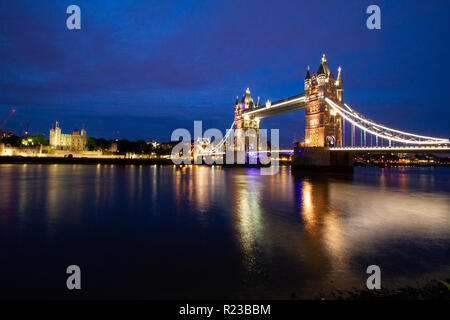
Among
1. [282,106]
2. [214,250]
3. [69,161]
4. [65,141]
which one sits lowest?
[214,250]

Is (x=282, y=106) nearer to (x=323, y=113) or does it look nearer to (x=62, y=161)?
(x=323, y=113)

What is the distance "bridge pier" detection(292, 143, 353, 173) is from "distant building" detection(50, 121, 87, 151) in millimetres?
76607

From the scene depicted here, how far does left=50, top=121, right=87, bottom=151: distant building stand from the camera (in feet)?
278

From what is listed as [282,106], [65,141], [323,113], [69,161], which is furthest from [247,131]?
[65,141]

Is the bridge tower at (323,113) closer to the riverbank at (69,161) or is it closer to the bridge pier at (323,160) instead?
the bridge pier at (323,160)

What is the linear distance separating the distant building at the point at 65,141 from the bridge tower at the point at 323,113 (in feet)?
252

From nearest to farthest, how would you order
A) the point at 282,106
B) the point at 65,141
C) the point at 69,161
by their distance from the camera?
the point at 282,106 < the point at 69,161 < the point at 65,141

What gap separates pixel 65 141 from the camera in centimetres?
8819

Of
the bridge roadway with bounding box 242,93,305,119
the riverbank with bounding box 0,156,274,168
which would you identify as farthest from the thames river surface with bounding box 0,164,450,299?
the riverbank with bounding box 0,156,274,168

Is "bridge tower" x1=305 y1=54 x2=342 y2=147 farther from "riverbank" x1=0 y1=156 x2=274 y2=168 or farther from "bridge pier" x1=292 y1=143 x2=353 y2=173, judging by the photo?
"riverbank" x1=0 y1=156 x2=274 y2=168

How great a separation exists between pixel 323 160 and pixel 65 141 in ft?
274

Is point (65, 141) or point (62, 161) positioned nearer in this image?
point (62, 161)

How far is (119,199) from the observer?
1363 centimetres
